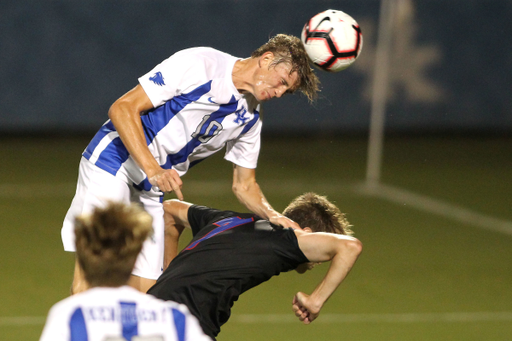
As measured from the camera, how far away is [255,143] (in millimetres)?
4746

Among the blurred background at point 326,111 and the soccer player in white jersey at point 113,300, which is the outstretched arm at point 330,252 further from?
the blurred background at point 326,111

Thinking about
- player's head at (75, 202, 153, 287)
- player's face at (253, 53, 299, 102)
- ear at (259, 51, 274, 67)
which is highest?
ear at (259, 51, 274, 67)

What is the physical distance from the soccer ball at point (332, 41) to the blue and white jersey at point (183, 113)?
0.51m

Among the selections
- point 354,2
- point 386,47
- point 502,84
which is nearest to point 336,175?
point 386,47

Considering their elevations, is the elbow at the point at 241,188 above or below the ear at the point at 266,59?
below

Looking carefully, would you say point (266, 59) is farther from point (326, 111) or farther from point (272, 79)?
point (326, 111)

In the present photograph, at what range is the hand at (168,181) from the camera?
360cm

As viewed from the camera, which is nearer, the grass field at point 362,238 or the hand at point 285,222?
the hand at point 285,222

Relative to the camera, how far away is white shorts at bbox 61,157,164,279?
165 inches

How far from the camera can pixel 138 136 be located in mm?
3820

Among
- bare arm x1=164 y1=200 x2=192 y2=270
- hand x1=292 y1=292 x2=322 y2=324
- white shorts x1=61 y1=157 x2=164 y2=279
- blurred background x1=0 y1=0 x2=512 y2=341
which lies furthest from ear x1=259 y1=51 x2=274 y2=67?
blurred background x1=0 y1=0 x2=512 y2=341

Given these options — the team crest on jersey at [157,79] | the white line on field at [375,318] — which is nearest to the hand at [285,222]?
the team crest on jersey at [157,79]

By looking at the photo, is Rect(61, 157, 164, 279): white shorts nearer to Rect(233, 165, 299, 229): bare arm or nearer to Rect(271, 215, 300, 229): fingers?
Rect(233, 165, 299, 229): bare arm

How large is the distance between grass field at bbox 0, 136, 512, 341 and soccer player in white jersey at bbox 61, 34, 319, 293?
119cm
